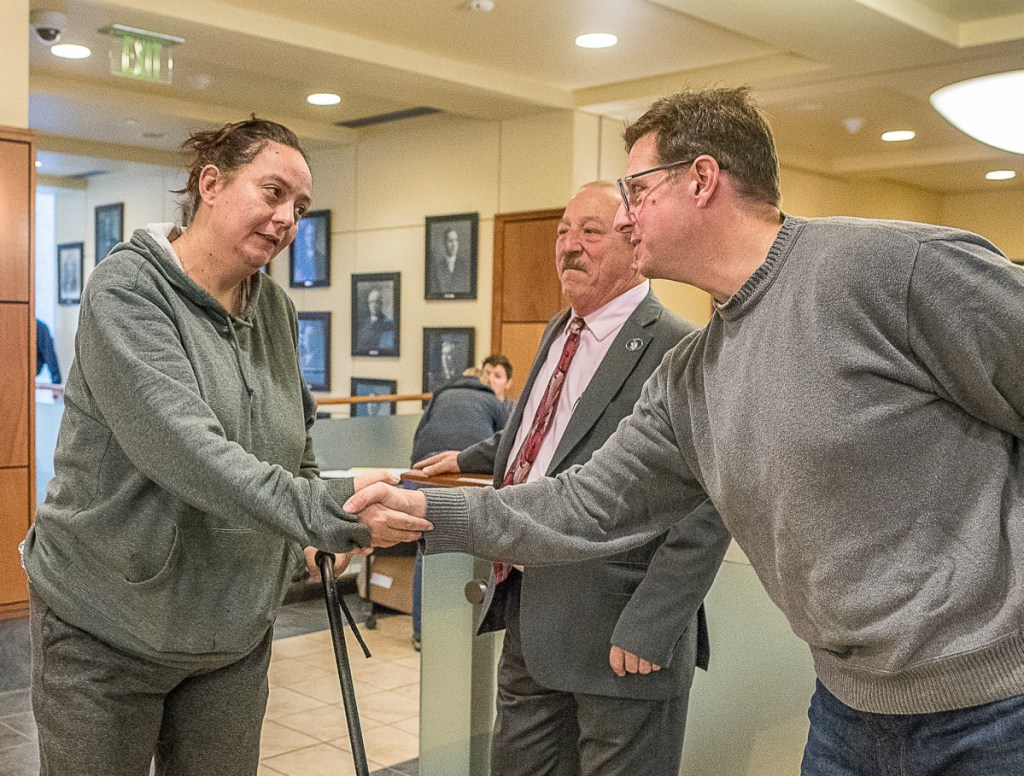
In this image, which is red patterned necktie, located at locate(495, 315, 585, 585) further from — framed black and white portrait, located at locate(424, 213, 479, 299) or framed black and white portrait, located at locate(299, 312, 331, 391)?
framed black and white portrait, located at locate(299, 312, 331, 391)

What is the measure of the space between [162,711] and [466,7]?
177 inches

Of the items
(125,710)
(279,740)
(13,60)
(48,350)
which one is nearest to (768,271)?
(125,710)

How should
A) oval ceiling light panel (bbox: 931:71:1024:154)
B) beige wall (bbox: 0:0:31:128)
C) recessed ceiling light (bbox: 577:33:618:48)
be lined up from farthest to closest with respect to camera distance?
oval ceiling light panel (bbox: 931:71:1024:154)
recessed ceiling light (bbox: 577:33:618:48)
beige wall (bbox: 0:0:31:128)

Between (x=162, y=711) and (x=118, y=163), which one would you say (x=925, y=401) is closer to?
(x=162, y=711)

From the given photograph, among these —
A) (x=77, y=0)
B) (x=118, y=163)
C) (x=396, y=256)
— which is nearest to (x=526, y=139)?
(x=396, y=256)

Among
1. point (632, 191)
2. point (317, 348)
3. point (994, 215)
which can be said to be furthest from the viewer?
point (994, 215)

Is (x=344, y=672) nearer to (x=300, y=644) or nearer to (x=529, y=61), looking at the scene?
(x=300, y=644)

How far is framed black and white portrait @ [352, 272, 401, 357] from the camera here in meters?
8.85

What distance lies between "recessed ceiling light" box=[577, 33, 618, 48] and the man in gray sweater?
15.3 feet

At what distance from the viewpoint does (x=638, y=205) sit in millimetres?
1644

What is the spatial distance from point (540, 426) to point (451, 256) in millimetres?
6258

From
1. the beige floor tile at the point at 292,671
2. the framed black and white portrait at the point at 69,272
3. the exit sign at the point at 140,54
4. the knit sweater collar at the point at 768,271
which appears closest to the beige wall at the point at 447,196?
the framed black and white portrait at the point at 69,272

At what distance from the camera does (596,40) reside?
6.10 metres

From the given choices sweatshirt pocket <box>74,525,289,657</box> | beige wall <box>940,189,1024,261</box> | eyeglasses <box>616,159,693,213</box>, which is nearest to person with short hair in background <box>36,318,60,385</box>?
beige wall <box>940,189,1024,261</box>
